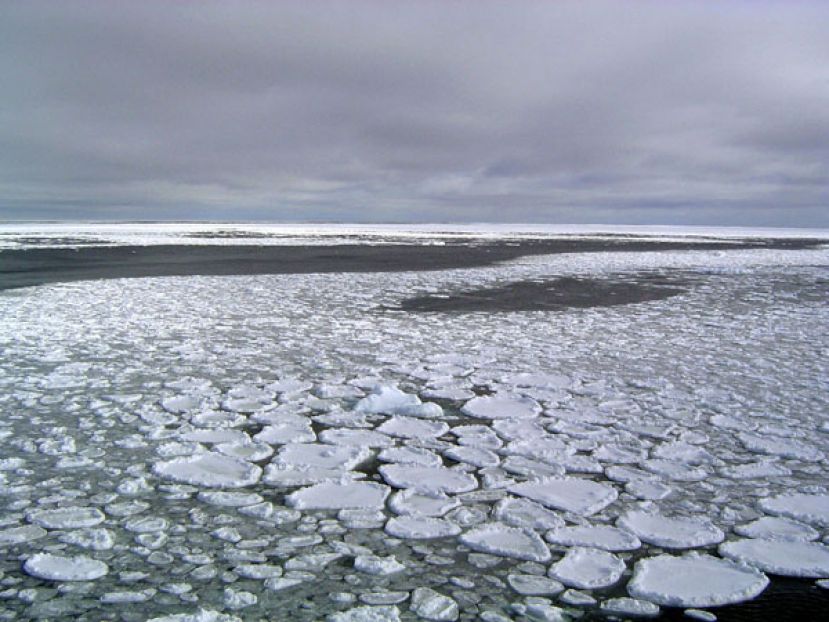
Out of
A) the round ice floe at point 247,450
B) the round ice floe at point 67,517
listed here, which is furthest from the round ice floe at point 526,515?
the round ice floe at point 67,517

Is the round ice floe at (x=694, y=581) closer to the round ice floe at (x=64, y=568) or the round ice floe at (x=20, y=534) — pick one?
the round ice floe at (x=64, y=568)

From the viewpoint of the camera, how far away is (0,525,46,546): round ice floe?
2656 millimetres

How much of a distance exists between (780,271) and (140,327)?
17.9 metres

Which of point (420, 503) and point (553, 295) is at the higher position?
point (553, 295)

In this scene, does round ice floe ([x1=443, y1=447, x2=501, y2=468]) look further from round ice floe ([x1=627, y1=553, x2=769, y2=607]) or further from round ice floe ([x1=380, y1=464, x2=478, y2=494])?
round ice floe ([x1=627, y1=553, x2=769, y2=607])

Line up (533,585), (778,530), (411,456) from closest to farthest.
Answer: (533,585), (778,530), (411,456)

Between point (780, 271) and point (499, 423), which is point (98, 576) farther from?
point (780, 271)

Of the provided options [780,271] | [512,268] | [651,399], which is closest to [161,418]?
[651,399]

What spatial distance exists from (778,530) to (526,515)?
1152 millimetres

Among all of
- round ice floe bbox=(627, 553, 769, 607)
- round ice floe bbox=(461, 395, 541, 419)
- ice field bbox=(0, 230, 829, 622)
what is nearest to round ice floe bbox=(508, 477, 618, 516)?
ice field bbox=(0, 230, 829, 622)

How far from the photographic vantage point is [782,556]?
104 inches

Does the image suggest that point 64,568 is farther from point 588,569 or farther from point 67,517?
point 588,569

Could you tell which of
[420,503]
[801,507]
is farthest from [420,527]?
[801,507]

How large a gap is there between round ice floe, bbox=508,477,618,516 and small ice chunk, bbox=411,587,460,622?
100 centimetres
